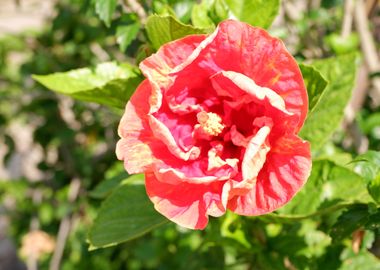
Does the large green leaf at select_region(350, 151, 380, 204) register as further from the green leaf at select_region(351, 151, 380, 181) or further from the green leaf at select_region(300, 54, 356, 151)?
the green leaf at select_region(300, 54, 356, 151)

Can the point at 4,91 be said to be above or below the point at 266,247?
below

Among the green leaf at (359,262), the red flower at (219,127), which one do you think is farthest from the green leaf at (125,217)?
the green leaf at (359,262)

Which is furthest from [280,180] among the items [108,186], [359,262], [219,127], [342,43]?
[342,43]

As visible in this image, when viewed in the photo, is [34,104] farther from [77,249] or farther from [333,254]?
[333,254]

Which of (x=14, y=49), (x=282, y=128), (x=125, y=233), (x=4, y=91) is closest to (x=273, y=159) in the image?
(x=282, y=128)

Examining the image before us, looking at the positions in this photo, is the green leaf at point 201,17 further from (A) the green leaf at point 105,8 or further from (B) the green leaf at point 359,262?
(B) the green leaf at point 359,262

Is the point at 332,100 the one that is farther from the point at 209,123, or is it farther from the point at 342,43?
the point at 342,43
